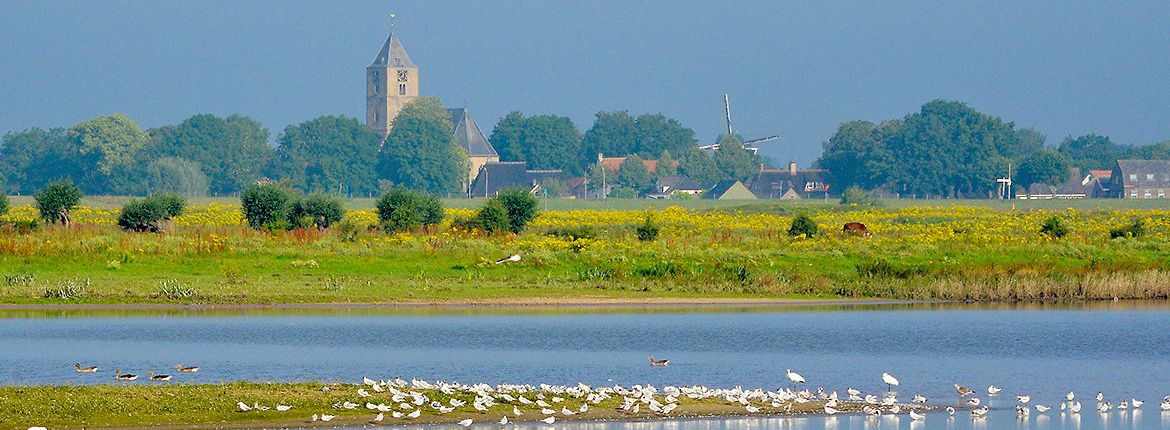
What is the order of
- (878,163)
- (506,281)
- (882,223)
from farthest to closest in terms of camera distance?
(878,163) → (882,223) → (506,281)

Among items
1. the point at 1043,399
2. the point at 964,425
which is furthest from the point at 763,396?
the point at 1043,399

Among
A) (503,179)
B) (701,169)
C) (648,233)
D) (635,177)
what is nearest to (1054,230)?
(648,233)

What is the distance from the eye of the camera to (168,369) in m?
25.6

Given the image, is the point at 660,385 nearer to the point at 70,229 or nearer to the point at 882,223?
the point at 70,229

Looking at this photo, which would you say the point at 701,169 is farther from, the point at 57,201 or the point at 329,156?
the point at 57,201

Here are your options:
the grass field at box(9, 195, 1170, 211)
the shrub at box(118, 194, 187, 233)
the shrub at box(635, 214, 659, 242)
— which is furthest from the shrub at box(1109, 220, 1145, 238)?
the grass field at box(9, 195, 1170, 211)

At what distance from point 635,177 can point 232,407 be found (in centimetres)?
17053

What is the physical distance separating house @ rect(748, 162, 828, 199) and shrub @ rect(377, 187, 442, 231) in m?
113

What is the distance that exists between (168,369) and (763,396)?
923cm

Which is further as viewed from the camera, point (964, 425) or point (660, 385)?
point (660, 385)

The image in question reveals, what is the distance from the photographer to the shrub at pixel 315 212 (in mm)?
59656

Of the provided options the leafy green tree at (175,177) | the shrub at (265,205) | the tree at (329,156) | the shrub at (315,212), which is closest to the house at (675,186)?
the tree at (329,156)

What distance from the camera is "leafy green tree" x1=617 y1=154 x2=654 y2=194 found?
7520 inches

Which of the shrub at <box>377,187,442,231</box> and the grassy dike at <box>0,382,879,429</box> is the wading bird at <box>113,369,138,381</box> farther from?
the shrub at <box>377,187,442,231</box>
